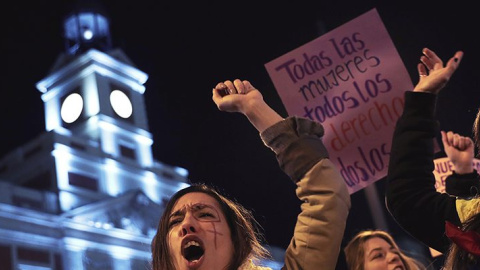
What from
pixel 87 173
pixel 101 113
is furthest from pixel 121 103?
pixel 87 173

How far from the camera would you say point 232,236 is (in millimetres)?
2416

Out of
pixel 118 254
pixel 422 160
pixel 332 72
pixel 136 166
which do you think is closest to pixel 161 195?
pixel 136 166

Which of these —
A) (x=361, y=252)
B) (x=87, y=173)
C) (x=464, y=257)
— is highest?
(x=87, y=173)

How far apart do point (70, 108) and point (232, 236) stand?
31.1 metres

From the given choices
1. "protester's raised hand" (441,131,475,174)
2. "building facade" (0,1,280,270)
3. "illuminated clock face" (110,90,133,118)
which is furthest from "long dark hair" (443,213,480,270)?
"illuminated clock face" (110,90,133,118)

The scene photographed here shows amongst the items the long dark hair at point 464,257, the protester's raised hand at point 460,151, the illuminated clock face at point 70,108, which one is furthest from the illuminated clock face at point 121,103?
the long dark hair at point 464,257

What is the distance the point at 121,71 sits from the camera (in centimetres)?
3306

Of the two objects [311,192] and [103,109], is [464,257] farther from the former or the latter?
[103,109]

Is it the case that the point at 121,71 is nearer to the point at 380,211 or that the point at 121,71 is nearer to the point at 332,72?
the point at 380,211

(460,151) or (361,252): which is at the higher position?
(361,252)

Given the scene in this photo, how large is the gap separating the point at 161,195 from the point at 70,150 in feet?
18.2

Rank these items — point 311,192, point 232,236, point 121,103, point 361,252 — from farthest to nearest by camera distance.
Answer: point 121,103, point 361,252, point 232,236, point 311,192

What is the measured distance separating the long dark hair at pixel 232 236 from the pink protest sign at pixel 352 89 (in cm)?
162

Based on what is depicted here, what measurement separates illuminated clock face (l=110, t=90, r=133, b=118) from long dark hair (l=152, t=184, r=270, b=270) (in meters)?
30.4
